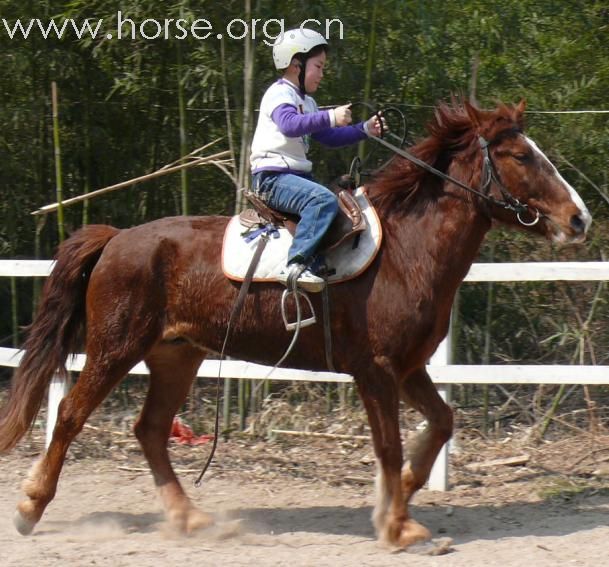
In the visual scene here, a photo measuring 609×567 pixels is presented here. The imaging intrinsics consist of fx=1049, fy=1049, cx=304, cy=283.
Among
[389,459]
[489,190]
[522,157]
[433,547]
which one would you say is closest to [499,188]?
[489,190]

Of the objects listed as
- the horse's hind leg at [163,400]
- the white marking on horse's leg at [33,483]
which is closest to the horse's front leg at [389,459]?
the horse's hind leg at [163,400]

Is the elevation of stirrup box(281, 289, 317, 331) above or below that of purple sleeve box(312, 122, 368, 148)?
below

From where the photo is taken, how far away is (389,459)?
523 centimetres

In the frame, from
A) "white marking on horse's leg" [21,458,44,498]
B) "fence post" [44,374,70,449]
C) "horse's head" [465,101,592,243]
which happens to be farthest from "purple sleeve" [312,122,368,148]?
"fence post" [44,374,70,449]

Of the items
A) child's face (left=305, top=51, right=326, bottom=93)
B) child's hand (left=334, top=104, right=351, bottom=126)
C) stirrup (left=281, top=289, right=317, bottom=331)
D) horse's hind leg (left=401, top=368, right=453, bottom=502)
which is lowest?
horse's hind leg (left=401, top=368, right=453, bottom=502)

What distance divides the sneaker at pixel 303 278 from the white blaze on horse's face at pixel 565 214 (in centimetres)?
117

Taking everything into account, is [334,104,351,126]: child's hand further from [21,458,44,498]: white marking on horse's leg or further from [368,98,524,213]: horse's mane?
[21,458,44,498]: white marking on horse's leg

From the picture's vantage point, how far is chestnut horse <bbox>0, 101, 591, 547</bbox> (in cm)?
522

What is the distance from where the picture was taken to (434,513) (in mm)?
5957

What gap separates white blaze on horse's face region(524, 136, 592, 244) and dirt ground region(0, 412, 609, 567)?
1.53 metres

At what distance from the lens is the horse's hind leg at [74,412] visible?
18.2ft

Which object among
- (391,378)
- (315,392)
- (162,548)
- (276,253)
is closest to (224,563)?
(162,548)

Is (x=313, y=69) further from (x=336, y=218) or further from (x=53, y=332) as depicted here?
(x=53, y=332)

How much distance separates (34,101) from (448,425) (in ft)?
15.2
